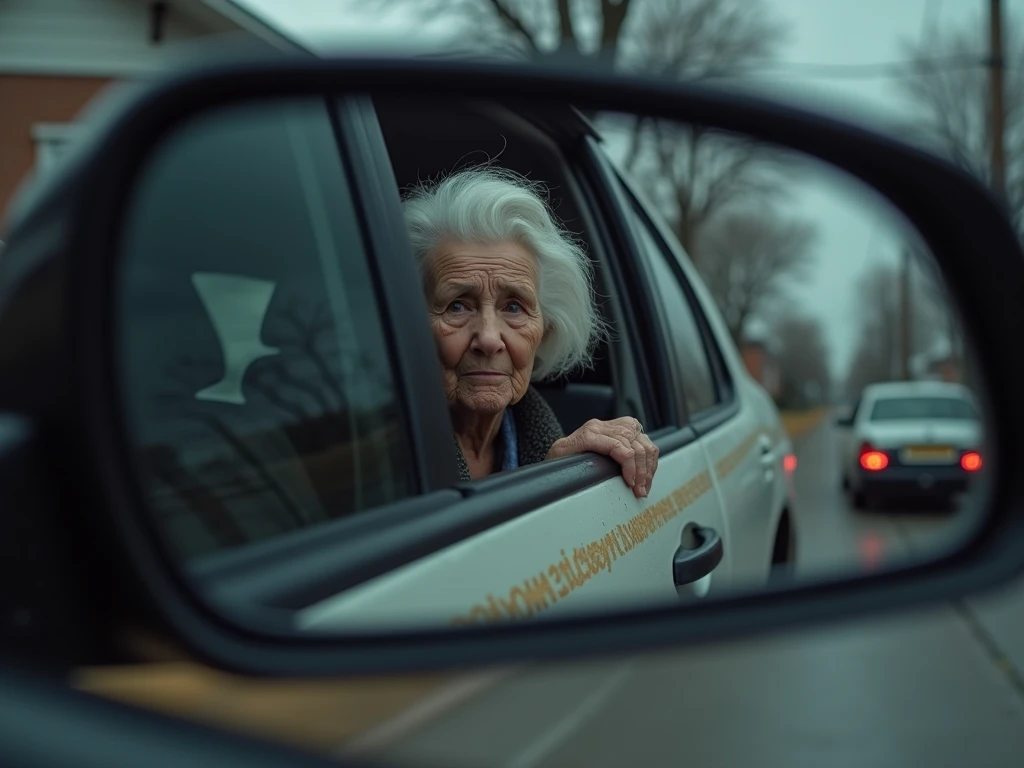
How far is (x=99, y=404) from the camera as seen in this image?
0.93 metres

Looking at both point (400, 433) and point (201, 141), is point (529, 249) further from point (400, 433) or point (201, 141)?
point (201, 141)

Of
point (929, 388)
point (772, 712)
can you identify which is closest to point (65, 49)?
point (772, 712)

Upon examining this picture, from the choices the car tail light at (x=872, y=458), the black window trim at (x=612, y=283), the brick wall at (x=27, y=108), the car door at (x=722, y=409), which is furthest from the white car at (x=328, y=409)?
the brick wall at (x=27, y=108)

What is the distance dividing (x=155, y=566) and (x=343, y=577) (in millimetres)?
297

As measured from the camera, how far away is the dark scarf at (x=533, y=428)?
2.41m

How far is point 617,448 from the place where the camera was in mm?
2318

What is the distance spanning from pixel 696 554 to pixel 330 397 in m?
1.18

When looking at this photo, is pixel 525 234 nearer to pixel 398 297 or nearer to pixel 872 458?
pixel 398 297

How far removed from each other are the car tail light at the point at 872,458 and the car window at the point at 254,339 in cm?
1181

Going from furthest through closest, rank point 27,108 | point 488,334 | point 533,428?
point 27,108, point 533,428, point 488,334

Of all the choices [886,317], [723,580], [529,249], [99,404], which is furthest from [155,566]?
[886,317]

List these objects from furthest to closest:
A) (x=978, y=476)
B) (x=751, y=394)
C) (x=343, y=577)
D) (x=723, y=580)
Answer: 1. (x=751, y=394)
2. (x=723, y=580)
3. (x=978, y=476)
4. (x=343, y=577)

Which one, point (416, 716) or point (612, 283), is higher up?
point (612, 283)

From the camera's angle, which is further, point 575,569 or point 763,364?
point 763,364
